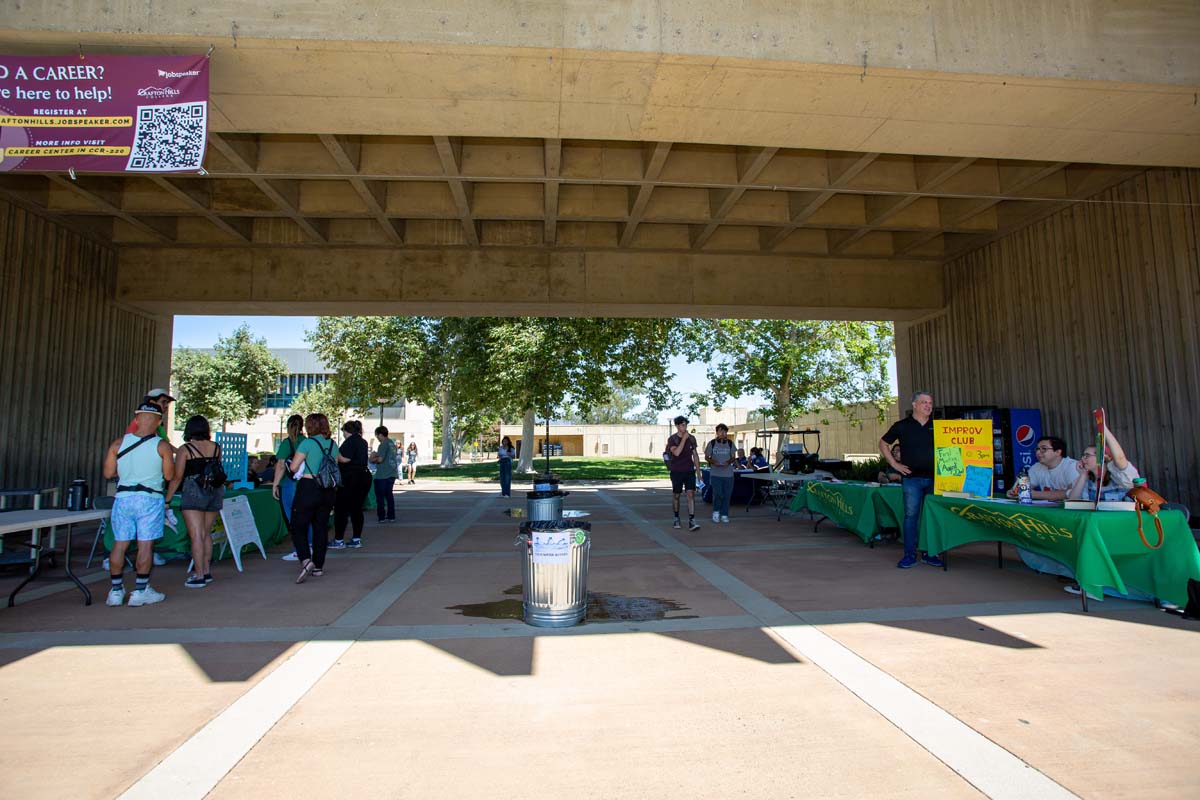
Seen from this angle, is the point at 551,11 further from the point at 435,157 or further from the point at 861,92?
the point at 435,157

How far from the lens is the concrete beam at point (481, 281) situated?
1358 centimetres

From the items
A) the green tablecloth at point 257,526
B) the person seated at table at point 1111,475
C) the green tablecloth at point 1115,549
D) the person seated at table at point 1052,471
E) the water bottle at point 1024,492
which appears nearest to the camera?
the green tablecloth at point 1115,549

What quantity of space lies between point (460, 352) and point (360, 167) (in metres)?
17.7

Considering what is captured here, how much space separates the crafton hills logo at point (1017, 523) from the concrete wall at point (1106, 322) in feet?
16.6

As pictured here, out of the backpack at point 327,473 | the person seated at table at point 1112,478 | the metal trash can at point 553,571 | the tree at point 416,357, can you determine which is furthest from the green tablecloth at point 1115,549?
the tree at point 416,357

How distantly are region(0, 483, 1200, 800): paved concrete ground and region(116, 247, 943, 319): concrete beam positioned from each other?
26.1ft

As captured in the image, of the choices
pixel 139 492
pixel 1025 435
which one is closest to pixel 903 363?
pixel 1025 435

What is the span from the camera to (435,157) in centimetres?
1009

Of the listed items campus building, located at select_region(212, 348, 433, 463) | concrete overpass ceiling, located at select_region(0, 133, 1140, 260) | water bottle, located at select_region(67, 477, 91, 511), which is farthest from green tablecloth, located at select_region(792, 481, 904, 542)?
campus building, located at select_region(212, 348, 433, 463)

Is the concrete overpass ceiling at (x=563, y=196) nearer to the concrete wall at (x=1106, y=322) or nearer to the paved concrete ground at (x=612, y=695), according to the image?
the concrete wall at (x=1106, y=322)

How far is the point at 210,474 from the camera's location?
7039 mm

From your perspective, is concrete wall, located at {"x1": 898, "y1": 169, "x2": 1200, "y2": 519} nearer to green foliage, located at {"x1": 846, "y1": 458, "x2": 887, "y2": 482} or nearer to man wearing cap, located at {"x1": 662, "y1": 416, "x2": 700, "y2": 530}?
green foliage, located at {"x1": 846, "y1": 458, "x2": 887, "y2": 482}

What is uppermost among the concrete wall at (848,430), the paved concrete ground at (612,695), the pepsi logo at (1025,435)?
the concrete wall at (848,430)

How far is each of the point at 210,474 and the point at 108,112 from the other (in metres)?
3.41
